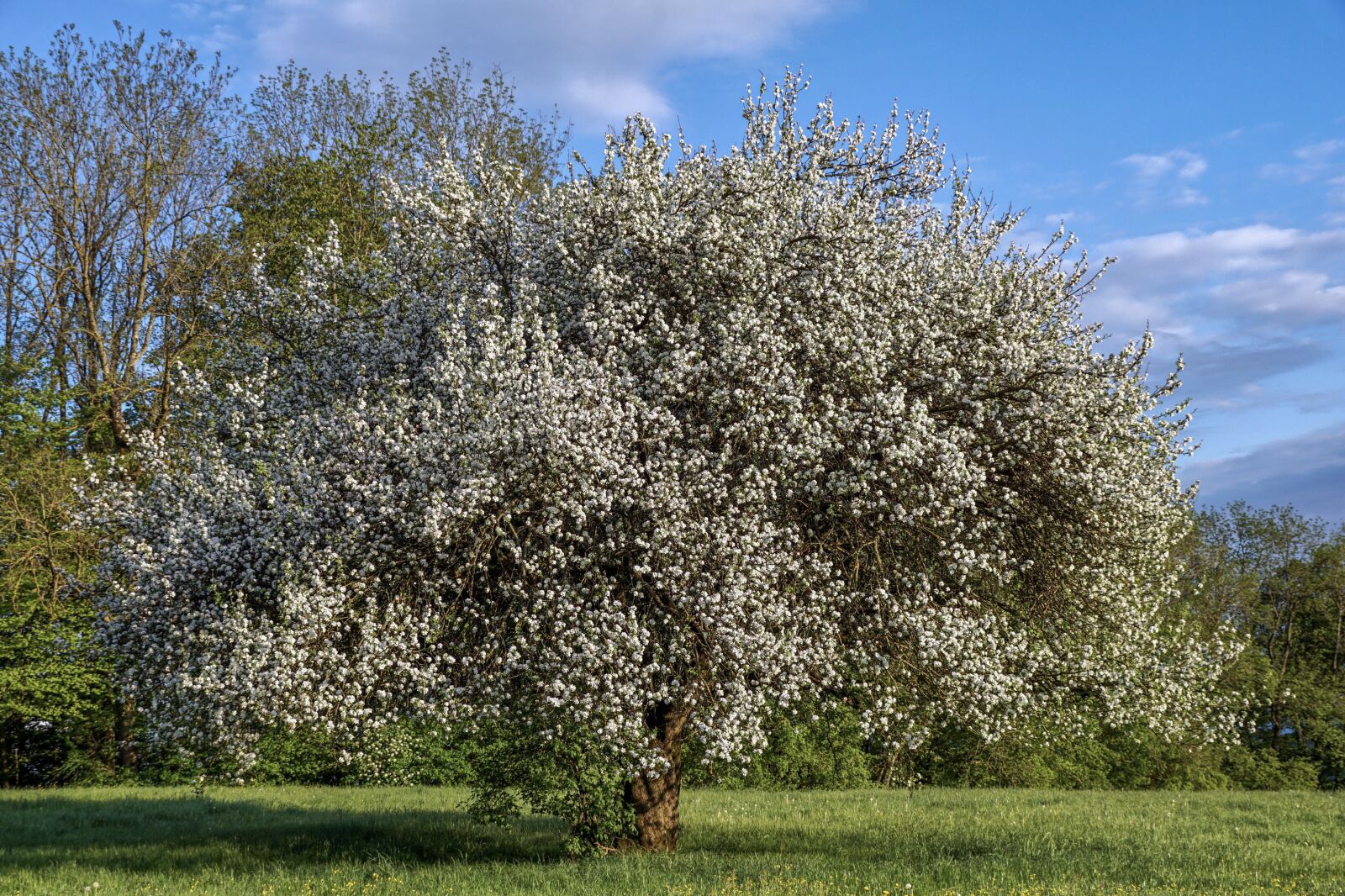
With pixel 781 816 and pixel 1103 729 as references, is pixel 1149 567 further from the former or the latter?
pixel 1103 729

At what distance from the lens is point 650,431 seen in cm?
1354

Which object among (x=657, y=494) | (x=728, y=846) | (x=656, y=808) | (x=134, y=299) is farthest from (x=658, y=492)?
(x=134, y=299)

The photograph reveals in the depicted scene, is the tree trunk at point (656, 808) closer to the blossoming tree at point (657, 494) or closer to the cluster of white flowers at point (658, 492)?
the blossoming tree at point (657, 494)

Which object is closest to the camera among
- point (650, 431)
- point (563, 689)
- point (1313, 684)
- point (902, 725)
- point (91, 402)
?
point (563, 689)

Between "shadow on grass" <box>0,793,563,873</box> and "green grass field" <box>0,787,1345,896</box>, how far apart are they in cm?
8

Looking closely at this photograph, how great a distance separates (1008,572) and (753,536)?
13.0ft

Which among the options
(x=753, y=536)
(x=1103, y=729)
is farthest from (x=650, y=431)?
(x=1103, y=729)

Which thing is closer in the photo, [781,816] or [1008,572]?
[1008,572]

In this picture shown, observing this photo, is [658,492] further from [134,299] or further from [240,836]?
[134,299]

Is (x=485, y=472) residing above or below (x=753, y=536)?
above

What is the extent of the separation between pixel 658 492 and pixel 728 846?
9.12 meters

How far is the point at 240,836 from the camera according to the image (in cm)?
2069

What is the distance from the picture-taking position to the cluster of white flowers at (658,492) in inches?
498

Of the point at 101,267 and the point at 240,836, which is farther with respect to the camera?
the point at 101,267
